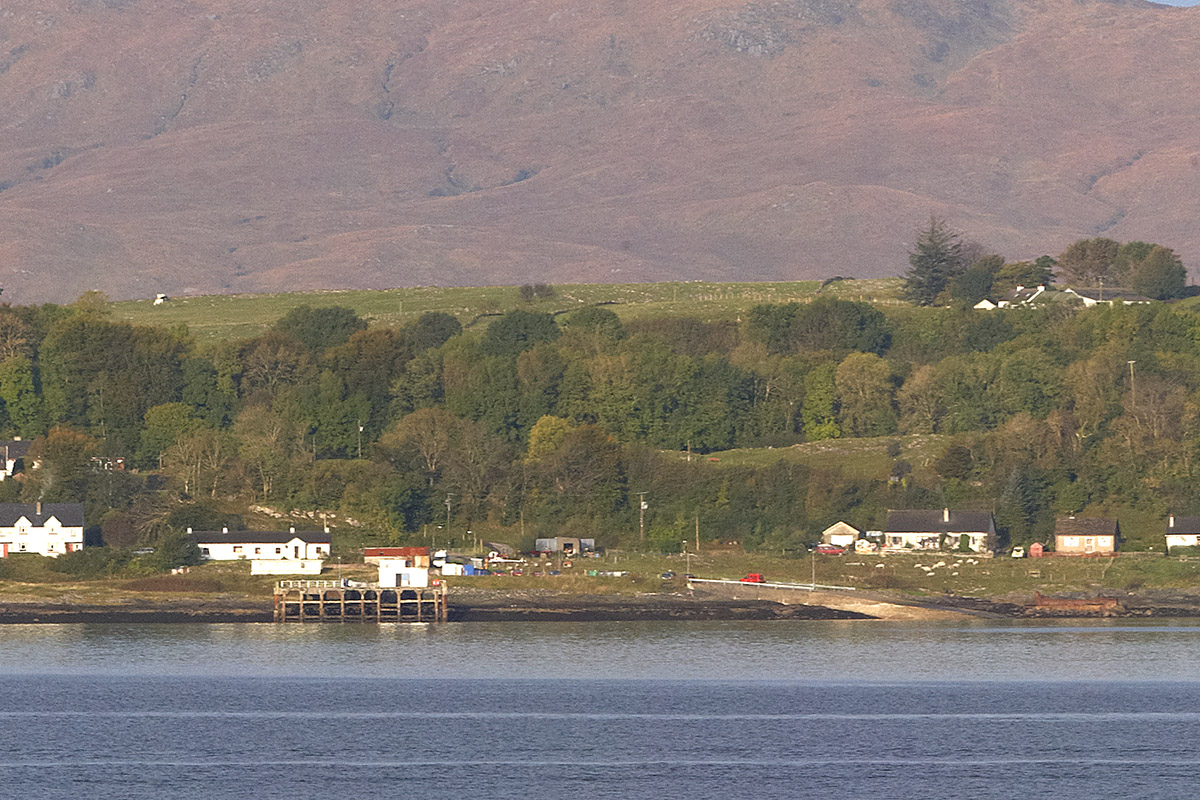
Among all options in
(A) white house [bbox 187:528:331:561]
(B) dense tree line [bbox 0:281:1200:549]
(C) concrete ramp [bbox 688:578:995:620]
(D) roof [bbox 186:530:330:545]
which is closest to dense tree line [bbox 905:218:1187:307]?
(B) dense tree line [bbox 0:281:1200:549]

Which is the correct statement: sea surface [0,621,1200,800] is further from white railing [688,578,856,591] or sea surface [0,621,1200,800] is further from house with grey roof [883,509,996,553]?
house with grey roof [883,509,996,553]

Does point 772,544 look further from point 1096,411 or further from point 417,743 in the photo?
point 417,743

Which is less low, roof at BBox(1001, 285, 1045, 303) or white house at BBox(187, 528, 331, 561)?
roof at BBox(1001, 285, 1045, 303)

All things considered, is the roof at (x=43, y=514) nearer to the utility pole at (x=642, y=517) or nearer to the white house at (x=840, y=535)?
the utility pole at (x=642, y=517)

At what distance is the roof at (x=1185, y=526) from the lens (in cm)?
12081

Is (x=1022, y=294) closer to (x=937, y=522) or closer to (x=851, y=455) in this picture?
(x=851, y=455)

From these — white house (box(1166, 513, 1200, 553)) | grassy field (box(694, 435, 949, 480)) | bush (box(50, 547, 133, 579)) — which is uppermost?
grassy field (box(694, 435, 949, 480))

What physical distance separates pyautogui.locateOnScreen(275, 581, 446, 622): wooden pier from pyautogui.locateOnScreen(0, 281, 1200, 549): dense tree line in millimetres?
12698

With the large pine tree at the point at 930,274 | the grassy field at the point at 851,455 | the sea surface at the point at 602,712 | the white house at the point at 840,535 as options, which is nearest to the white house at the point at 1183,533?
the grassy field at the point at 851,455

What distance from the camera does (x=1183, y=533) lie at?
397ft

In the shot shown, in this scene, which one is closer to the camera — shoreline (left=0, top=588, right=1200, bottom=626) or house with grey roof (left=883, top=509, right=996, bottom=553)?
shoreline (left=0, top=588, right=1200, bottom=626)

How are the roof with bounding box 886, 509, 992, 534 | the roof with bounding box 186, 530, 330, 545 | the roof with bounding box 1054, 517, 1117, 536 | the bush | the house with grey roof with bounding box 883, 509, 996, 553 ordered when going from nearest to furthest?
1. the bush
2. the roof with bounding box 186, 530, 330, 545
3. the roof with bounding box 1054, 517, 1117, 536
4. the house with grey roof with bounding box 883, 509, 996, 553
5. the roof with bounding box 886, 509, 992, 534

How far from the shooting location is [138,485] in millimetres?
129000

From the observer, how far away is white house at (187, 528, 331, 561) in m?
117
